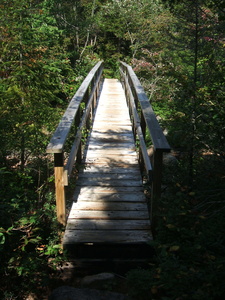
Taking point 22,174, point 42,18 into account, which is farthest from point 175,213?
point 42,18

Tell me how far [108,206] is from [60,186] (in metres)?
0.81

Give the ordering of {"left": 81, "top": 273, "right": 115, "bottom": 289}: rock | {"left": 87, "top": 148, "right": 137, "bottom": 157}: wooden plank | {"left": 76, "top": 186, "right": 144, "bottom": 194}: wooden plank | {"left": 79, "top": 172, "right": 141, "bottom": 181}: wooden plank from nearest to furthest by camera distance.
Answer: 1. {"left": 81, "top": 273, "right": 115, "bottom": 289}: rock
2. {"left": 76, "top": 186, "right": 144, "bottom": 194}: wooden plank
3. {"left": 79, "top": 172, "right": 141, "bottom": 181}: wooden plank
4. {"left": 87, "top": 148, "right": 137, "bottom": 157}: wooden plank

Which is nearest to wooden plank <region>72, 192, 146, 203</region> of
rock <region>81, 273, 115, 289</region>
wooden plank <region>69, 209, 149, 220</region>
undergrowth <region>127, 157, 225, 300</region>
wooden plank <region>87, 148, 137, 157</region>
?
wooden plank <region>69, 209, 149, 220</region>

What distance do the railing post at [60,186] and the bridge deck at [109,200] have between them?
154 mm

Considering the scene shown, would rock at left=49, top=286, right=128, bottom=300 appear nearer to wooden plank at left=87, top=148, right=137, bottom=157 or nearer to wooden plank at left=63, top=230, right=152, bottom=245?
wooden plank at left=63, top=230, right=152, bottom=245

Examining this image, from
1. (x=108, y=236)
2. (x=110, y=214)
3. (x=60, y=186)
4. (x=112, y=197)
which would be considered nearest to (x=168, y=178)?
(x=112, y=197)

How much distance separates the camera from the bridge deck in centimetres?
328

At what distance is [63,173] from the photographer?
129 inches

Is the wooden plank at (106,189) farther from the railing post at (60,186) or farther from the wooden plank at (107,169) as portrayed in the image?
the railing post at (60,186)

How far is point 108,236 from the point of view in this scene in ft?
10.9

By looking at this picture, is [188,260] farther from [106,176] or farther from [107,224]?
[106,176]

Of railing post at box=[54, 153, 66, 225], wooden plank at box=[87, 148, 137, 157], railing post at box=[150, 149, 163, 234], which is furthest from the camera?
wooden plank at box=[87, 148, 137, 157]

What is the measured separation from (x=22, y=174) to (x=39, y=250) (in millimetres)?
1633

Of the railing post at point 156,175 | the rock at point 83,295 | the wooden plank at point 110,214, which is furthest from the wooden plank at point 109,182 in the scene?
the rock at point 83,295
